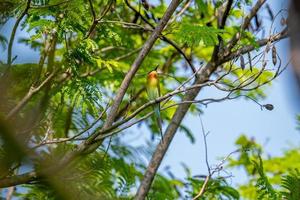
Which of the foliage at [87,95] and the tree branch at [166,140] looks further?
the tree branch at [166,140]

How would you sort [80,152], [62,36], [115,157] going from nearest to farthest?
[80,152]
[62,36]
[115,157]

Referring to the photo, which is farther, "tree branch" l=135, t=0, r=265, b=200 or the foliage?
"tree branch" l=135, t=0, r=265, b=200

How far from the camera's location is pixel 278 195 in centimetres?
342

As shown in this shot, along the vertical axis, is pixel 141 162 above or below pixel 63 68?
above

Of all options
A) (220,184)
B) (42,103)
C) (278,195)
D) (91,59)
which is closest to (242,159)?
(220,184)

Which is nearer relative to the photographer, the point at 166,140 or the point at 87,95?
the point at 87,95

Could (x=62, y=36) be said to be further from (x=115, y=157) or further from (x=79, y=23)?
(x=115, y=157)

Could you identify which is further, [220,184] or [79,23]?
[220,184]

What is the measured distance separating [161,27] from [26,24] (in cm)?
100

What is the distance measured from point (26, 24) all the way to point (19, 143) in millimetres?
2756

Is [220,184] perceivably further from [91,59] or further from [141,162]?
[91,59]

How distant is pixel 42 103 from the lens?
1344 millimetres

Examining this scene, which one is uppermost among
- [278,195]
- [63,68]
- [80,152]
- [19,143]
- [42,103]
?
[63,68]

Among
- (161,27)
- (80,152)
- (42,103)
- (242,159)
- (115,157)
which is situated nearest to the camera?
(42,103)
